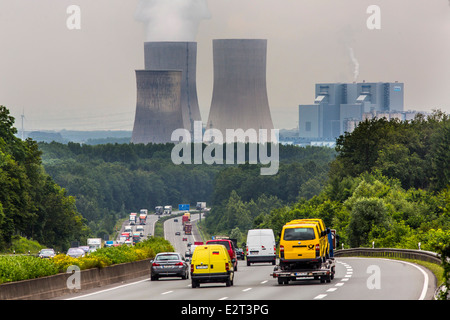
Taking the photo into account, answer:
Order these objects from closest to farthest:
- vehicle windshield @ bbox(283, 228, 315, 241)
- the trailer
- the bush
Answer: the bush, the trailer, vehicle windshield @ bbox(283, 228, 315, 241)

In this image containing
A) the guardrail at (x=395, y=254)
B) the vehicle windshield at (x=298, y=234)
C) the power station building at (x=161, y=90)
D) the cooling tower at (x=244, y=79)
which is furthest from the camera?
the power station building at (x=161, y=90)

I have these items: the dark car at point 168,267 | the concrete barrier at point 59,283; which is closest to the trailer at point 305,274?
the concrete barrier at point 59,283

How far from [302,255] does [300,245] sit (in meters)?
0.32

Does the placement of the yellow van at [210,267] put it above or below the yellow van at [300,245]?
below

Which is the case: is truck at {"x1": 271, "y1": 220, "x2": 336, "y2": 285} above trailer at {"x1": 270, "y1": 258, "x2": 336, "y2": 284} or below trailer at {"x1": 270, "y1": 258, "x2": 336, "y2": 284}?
above

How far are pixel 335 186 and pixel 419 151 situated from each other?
11.3 metres

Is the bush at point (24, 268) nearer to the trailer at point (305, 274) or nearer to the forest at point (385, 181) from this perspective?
the trailer at point (305, 274)

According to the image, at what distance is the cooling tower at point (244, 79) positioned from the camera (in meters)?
167

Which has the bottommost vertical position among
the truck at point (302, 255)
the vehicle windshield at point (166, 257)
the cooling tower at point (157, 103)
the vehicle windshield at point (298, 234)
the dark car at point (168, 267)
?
the dark car at point (168, 267)

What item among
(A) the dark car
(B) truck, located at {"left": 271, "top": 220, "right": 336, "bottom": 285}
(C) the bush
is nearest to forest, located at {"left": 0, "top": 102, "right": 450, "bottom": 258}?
(A) the dark car

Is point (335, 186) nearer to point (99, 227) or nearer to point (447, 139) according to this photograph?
point (447, 139)

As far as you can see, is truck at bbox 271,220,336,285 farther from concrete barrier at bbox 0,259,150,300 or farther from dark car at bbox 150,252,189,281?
Answer: dark car at bbox 150,252,189,281

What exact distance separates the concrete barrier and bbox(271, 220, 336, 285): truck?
609 cm

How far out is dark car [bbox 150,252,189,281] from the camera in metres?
37.3
